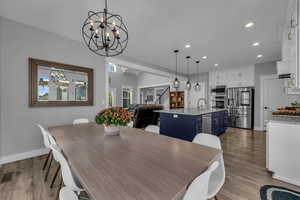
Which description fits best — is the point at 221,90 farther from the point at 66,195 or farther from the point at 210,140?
the point at 66,195

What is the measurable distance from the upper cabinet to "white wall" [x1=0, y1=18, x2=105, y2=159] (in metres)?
5.91

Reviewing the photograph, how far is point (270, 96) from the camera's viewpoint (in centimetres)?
467

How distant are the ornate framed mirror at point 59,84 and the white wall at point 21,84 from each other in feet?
0.37

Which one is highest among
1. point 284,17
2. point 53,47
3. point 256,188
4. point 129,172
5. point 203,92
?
point 284,17

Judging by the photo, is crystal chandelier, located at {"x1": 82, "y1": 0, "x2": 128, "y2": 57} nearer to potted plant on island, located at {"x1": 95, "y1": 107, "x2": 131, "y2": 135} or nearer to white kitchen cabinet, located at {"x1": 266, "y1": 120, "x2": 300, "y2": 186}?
potted plant on island, located at {"x1": 95, "y1": 107, "x2": 131, "y2": 135}

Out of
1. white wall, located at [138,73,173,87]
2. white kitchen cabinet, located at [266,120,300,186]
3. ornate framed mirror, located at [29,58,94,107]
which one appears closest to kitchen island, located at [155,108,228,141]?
white kitchen cabinet, located at [266,120,300,186]

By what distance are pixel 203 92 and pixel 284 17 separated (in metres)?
4.38

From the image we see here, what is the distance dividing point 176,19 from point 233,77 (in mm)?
4541

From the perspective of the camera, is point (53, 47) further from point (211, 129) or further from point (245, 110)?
Result: point (245, 110)

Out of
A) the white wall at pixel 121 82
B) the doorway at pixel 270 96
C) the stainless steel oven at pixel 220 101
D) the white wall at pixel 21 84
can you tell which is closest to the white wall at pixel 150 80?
the white wall at pixel 121 82

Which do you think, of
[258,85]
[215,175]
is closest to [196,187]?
[215,175]

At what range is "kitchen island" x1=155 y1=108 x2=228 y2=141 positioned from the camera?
9.77ft

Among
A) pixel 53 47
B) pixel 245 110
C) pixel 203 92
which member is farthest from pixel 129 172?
pixel 203 92

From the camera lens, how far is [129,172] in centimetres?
79
